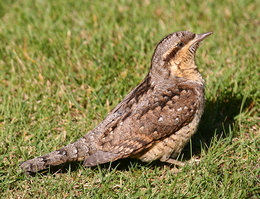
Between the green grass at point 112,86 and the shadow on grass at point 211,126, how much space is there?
0.01m

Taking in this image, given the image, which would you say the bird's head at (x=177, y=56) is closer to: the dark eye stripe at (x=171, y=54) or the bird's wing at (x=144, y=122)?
the dark eye stripe at (x=171, y=54)

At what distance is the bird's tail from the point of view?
412cm

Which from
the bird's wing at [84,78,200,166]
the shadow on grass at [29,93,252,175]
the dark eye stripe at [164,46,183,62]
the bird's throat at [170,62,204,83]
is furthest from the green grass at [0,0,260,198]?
the dark eye stripe at [164,46,183,62]

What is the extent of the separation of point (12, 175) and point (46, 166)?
0.42 m

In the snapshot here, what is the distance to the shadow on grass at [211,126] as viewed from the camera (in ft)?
15.0

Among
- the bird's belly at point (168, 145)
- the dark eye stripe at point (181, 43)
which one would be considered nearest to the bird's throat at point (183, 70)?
the dark eye stripe at point (181, 43)

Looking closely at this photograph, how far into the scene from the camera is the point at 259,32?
6637mm

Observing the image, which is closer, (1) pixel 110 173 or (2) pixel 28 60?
(1) pixel 110 173

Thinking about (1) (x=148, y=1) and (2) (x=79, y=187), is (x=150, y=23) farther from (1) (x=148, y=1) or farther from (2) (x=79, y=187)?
(2) (x=79, y=187)

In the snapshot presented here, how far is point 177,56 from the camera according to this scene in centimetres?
444

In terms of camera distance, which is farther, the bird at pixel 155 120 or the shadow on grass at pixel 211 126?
the shadow on grass at pixel 211 126

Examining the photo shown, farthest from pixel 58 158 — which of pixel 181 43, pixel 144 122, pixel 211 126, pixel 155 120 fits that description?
pixel 211 126

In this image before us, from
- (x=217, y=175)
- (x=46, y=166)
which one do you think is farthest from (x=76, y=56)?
(x=217, y=175)

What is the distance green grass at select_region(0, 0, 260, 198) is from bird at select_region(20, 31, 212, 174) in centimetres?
21
